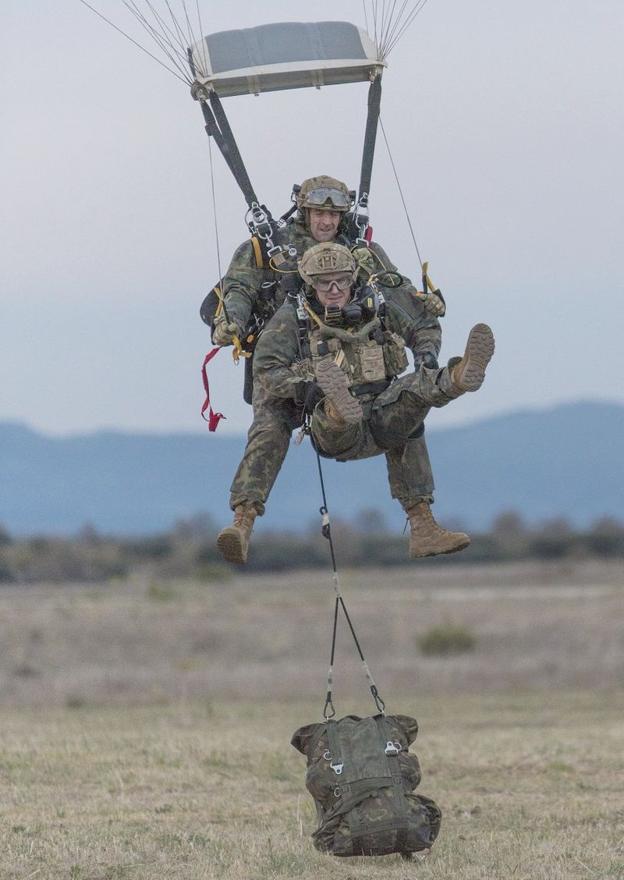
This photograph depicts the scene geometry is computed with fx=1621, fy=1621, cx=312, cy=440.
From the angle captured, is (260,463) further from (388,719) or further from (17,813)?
(17,813)

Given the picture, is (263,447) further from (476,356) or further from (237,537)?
(476,356)

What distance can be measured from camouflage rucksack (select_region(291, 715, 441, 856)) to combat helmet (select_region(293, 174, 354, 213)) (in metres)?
4.22

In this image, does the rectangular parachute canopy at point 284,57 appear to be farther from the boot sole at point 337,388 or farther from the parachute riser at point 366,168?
the boot sole at point 337,388

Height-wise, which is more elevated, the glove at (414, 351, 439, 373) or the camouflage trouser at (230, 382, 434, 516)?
the glove at (414, 351, 439, 373)

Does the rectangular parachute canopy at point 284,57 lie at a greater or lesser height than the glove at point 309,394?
greater

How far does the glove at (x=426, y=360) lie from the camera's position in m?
13.0

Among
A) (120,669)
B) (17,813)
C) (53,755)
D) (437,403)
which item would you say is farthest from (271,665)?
(437,403)

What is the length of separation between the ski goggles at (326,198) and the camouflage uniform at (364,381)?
38.7 inches

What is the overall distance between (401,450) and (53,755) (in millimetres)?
6449

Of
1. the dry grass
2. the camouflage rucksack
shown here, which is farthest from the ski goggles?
the dry grass

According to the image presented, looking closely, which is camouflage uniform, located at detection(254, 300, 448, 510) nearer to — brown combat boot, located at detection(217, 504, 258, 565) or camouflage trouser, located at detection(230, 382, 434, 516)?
camouflage trouser, located at detection(230, 382, 434, 516)

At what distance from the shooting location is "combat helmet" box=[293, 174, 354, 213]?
44.2 feet

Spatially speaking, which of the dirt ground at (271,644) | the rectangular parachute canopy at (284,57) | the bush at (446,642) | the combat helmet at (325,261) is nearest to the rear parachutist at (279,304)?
the combat helmet at (325,261)

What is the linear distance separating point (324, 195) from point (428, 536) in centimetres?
296
